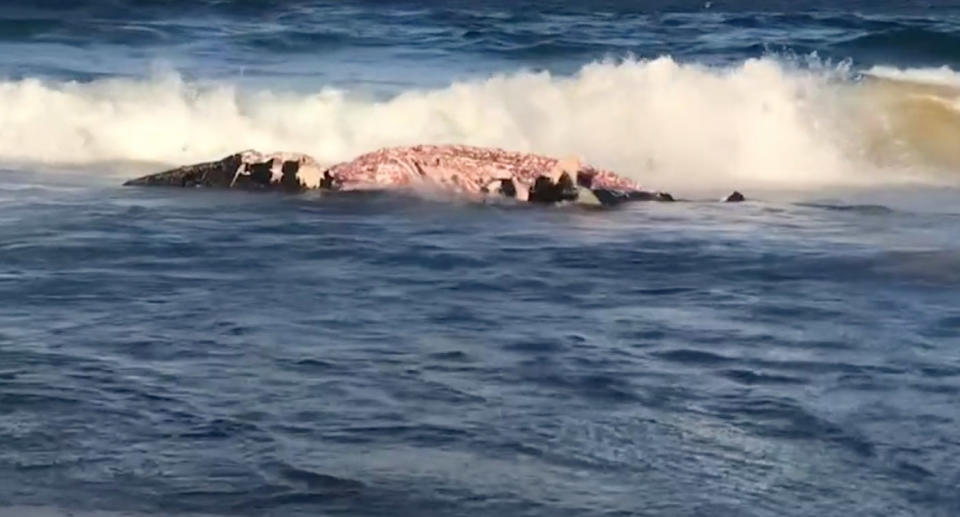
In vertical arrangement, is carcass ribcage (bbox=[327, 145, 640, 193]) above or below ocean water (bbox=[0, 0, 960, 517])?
above

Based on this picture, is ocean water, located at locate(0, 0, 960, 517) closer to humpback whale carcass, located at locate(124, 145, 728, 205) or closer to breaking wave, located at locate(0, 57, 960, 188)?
breaking wave, located at locate(0, 57, 960, 188)

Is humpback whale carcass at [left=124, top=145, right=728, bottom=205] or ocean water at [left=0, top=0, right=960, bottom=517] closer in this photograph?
ocean water at [left=0, top=0, right=960, bottom=517]

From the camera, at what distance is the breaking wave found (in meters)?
14.6

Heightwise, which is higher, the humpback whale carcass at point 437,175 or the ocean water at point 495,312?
the humpback whale carcass at point 437,175

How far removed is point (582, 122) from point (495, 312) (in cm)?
822

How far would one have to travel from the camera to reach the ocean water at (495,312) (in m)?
5.36

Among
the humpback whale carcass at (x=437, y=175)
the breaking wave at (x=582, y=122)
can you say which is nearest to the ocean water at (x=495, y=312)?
the breaking wave at (x=582, y=122)

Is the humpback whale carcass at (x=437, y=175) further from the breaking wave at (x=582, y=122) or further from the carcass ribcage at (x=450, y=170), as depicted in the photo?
the breaking wave at (x=582, y=122)

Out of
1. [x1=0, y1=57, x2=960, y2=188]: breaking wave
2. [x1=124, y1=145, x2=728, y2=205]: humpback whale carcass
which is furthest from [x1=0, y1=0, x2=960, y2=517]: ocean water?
[x1=124, y1=145, x2=728, y2=205]: humpback whale carcass

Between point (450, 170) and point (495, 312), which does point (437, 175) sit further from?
point (495, 312)

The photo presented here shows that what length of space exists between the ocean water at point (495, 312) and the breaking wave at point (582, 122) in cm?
5

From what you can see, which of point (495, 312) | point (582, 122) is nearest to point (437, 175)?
point (495, 312)

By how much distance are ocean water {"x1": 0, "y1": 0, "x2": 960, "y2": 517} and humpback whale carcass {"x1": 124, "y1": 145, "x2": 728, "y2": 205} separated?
307 millimetres

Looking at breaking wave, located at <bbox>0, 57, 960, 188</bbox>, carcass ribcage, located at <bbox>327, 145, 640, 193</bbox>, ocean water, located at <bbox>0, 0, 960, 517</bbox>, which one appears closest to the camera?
ocean water, located at <bbox>0, 0, 960, 517</bbox>
